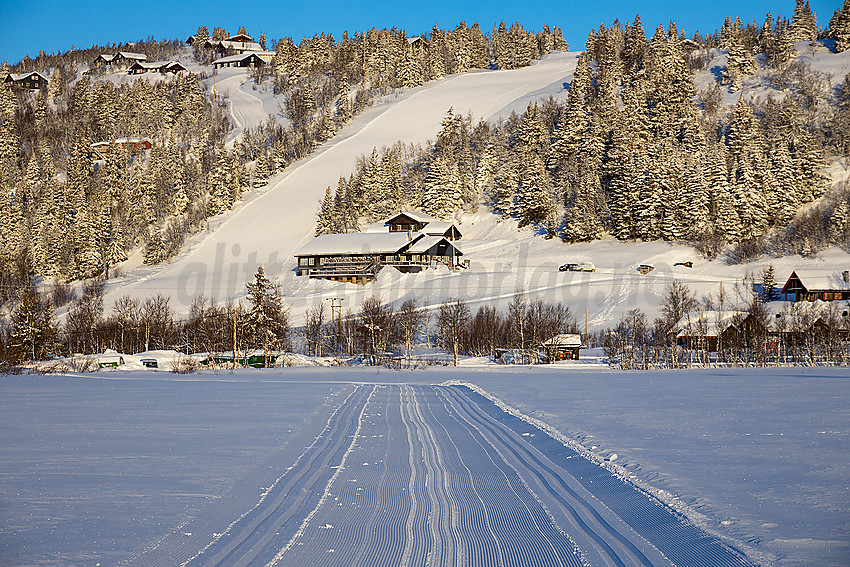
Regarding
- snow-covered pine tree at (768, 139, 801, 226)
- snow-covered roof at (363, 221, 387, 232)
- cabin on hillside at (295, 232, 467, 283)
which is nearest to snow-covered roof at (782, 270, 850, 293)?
snow-covered pine tree at (768, 139, 801, 226)

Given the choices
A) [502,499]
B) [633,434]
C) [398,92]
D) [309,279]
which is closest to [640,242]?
[309,279]

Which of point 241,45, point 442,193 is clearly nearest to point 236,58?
point 241,45

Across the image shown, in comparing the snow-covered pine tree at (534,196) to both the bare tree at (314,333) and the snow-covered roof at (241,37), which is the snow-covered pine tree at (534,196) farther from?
the snow-covered roof at (241,37)

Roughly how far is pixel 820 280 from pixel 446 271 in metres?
30.6

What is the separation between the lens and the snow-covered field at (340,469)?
5.86 meters

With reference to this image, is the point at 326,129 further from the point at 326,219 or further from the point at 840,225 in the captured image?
the point at 840,225

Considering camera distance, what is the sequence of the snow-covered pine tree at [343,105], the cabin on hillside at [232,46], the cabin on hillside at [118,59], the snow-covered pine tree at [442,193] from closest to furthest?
the snow-covered pine tree at [442,193]
the snow-covered pine tree at [343,105]
the cabin on hillside at [118,59]
the cabin on hillside at [232,46]

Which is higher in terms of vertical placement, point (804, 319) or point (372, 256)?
point (372, 256)

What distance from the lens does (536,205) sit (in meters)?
71.2

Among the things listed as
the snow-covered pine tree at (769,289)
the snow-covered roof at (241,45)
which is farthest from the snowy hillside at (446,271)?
the snow-covered roof at (241,45)

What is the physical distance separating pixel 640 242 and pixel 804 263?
48.3 feet

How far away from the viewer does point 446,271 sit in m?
62.1

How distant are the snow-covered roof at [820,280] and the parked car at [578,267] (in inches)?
606

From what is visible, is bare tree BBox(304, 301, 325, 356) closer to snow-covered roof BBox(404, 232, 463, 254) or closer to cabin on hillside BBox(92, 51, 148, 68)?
snow-covered roof BBox(404, 232, 463, 254)
